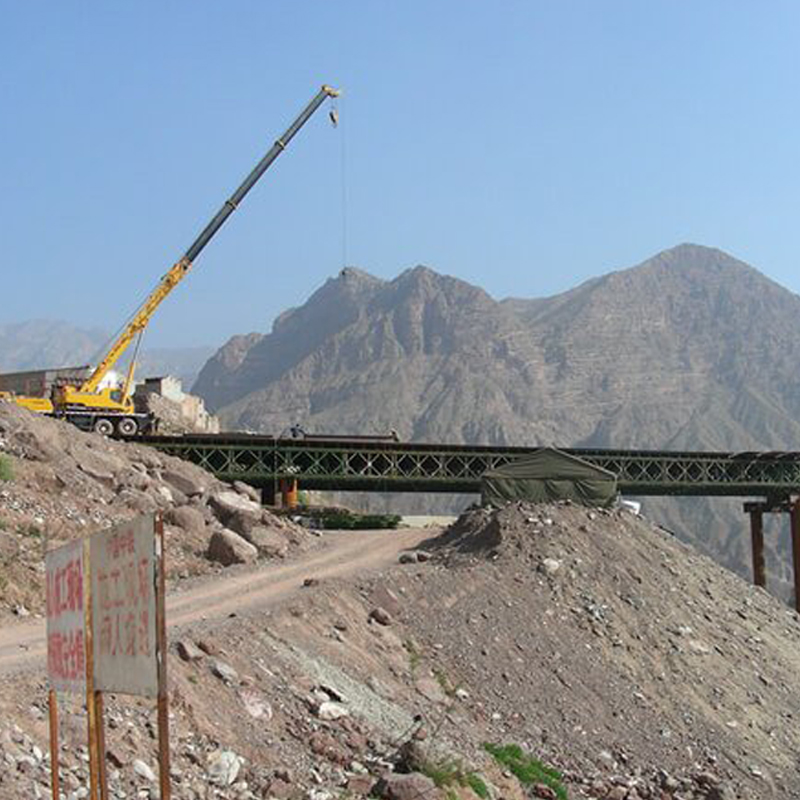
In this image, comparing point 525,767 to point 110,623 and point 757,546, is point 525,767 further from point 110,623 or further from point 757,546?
point 757,546

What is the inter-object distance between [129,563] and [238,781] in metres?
8.49

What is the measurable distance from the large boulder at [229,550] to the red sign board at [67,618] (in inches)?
811

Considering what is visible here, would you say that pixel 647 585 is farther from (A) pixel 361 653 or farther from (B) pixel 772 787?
(A) pixel 361 653

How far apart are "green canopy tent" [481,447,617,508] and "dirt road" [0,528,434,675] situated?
9.02ft

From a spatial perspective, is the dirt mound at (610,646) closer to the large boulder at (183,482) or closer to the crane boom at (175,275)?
the large boulder at (183,482)

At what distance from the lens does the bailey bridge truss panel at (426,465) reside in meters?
51.6

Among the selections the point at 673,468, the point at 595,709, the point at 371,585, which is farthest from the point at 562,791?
the point at 673,468

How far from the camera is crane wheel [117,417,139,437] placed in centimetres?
5268

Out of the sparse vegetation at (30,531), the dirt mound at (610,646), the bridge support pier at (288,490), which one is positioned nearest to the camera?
the dirt mound at (610,646)

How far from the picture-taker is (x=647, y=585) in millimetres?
26859

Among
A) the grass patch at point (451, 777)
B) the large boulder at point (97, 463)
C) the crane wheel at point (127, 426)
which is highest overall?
the crane wheel at point (127, 426)

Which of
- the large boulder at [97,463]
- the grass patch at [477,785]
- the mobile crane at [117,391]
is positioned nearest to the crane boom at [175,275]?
the mobile crane at [117,391]

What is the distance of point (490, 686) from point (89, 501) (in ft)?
40.2

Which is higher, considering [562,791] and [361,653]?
[361,653]
